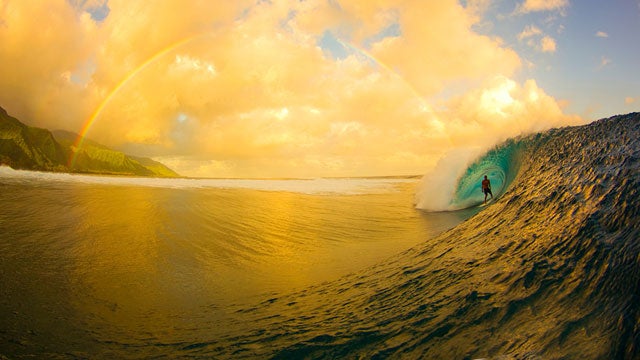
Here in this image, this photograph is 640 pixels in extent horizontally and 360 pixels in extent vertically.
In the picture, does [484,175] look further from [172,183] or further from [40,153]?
[40,153]

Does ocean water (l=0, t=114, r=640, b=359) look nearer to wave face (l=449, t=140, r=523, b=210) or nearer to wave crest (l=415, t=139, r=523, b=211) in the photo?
wave face (l=449, t=140, r=523, b=210)

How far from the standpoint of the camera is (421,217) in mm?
13133

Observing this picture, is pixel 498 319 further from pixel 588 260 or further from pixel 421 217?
Result: pixel 421 217

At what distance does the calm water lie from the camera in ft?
13.0

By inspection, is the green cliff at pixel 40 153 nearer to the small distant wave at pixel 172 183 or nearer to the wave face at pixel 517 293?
the small distant wave at pixel 172 183

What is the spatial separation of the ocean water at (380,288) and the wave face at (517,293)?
0.05 feet

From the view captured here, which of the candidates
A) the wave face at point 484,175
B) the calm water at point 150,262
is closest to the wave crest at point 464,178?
the wave face at point 484,175

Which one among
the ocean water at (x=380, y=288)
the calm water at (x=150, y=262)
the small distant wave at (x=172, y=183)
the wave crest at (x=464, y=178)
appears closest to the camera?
the ocean water at (x=380, y=288)

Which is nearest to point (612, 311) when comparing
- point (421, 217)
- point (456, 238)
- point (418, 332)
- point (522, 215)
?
point (418, 332)


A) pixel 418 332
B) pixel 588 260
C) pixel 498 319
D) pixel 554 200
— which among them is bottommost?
pixel 418 332

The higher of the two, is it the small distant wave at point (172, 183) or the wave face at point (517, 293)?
the small distant wave at point (172, 183)

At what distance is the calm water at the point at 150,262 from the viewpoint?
396 cm

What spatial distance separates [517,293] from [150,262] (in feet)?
20.9

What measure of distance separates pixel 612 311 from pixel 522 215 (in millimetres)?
2517
